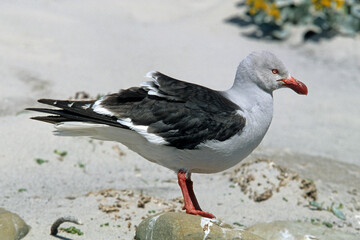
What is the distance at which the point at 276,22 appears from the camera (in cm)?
1079

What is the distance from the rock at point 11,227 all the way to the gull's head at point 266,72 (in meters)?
2.05

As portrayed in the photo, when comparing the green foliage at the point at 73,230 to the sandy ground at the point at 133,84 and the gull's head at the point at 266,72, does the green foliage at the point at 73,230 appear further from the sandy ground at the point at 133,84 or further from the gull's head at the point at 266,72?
the gull's head at the point at 266,72

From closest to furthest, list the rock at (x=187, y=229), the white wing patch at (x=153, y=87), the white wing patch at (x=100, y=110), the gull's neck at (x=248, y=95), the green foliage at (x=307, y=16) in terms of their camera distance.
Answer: the rock at (x=187, y=229) < the white wing patch at (x=100, y=110) < the white wing patch at (x=153, y=87) < the gull's neck at (x=248, y=95) < the green foliage at (x=307, y=16)

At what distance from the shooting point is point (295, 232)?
16.0ft

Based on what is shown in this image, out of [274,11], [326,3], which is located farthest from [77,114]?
[326,3]

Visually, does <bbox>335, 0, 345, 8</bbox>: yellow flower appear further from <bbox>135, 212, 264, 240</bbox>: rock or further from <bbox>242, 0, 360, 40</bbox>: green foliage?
<bbox>135, 212, 264, 240</bbox>: rock

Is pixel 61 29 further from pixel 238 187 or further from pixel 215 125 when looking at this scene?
pixel 215 125

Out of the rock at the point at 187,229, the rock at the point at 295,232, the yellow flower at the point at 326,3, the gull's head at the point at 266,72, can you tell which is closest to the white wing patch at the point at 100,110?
the rock at the point at 187,229

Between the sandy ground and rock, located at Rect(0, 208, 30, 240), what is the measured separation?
0.29 ft

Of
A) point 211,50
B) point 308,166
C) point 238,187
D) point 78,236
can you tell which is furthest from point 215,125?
point 211,50

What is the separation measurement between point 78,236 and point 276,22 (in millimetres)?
7130

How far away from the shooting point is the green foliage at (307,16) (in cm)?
1043

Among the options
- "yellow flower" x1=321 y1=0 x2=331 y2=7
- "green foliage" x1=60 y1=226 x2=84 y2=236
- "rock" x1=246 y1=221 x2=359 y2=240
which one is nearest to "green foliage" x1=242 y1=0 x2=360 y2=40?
"yellow flower" x1=321 y1=0 x2=331 y2=7

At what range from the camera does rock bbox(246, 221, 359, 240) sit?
15.8 feet
